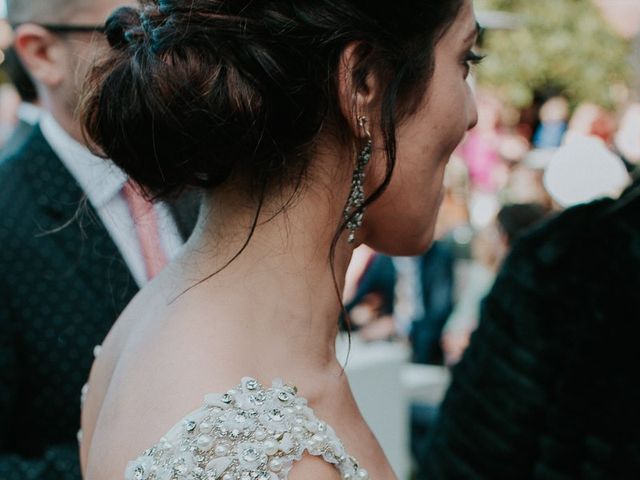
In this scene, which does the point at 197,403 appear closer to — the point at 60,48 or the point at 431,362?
the point at 60,48

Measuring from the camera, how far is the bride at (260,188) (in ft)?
3.42

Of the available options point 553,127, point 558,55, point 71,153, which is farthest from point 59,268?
point 558,55

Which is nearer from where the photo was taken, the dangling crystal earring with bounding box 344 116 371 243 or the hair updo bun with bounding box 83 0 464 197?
the hair updo bun with bounding box 83 0 464 197

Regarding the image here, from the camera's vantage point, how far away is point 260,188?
1.18m

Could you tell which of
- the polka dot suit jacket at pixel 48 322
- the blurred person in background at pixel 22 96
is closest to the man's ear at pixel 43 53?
the blurred person in background at pixel 22 96

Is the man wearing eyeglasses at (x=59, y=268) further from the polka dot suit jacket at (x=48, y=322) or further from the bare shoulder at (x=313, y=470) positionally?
the bare shoulder at (x=313, y=470)

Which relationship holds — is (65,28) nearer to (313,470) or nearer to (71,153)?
(71,153)

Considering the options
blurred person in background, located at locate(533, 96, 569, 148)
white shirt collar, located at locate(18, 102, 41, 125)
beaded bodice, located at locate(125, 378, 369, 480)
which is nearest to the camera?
beaded bodice, located at locate(125, 378, 369, 480)

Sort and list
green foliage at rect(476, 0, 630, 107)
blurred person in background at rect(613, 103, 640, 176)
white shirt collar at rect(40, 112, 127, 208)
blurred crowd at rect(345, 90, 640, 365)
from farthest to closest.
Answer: green foliage at rect(476, 0, 630, 107) < blurred person in background at rect(613, 103, 640, 176) < blurred crowd at rect(345, 90, 640, 365) < white shirt collar at rect(40, 112, 127, 208)

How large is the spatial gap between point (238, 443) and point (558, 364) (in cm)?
91

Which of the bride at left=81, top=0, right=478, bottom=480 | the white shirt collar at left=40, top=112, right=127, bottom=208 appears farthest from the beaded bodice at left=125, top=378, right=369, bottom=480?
the white shirt collar at left=40, top=112, right=127, bottom=208

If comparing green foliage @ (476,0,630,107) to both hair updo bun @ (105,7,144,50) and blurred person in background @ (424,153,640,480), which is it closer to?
blurred person in background @ (424,153,640,480)

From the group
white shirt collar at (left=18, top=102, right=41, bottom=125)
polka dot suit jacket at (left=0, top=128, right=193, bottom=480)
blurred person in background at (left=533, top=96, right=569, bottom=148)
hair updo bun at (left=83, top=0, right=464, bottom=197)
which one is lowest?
blurred person in background at (left=533, top=96, right=569, bottom=148)

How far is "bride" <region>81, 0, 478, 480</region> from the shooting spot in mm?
1041
